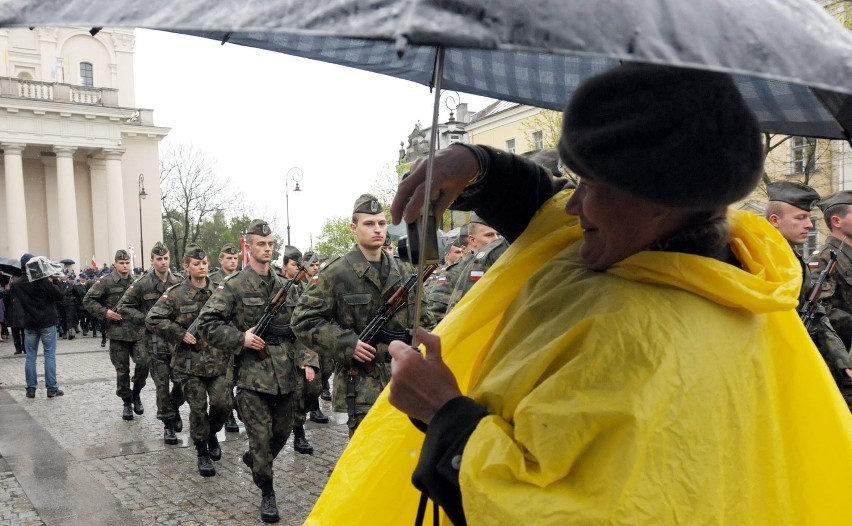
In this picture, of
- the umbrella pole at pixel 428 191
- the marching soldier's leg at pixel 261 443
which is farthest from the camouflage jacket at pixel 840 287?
the umbrella pole at pixel 428 191

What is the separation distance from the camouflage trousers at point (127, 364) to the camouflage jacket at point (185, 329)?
1972 millimetres

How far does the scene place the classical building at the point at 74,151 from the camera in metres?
42.8

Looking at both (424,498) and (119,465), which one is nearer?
(424,498)

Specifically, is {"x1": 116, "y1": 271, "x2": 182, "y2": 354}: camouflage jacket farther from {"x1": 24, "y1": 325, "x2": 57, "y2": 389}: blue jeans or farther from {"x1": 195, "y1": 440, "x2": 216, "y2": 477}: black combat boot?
{"x1": 24, "y1": 325, "x2": 57, "y2": 389}: blue jeans

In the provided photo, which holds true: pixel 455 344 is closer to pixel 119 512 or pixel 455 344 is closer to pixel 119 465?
pixel 119 512

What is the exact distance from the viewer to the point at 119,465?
24.8 feet

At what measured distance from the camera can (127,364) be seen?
10156 millimetres

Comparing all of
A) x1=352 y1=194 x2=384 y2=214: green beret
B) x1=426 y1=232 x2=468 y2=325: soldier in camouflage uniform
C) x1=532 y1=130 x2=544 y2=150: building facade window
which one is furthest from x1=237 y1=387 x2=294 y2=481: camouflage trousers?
x1=532 y1=130 x2=544 y2=150: building facade window

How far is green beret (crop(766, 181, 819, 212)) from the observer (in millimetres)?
5090

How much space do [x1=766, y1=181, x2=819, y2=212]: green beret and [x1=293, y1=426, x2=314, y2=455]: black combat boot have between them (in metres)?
Answer: 5.10

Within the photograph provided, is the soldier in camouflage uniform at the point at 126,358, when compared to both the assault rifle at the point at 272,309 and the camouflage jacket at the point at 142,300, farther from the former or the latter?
the assault rifle at the point at 272,309

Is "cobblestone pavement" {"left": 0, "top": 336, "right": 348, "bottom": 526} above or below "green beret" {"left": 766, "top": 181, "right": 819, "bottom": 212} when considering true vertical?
below

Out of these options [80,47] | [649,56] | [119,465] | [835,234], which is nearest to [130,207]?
[80,47]

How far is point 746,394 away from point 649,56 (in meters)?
0.72
